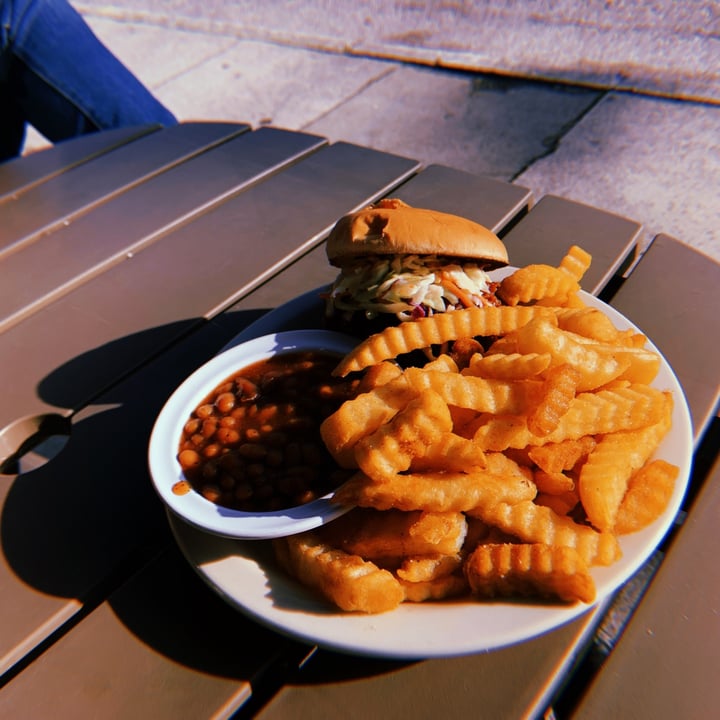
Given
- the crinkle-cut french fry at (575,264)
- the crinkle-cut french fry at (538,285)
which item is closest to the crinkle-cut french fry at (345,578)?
the crinkle-cut french fry at (538,285)

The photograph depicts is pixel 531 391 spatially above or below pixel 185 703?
above

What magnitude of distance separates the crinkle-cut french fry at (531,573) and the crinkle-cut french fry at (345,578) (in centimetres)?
15

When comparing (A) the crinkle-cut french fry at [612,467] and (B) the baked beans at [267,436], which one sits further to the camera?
(B) the baked beans at [267,436]

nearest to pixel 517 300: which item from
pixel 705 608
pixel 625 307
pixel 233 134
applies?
pixel 625 307

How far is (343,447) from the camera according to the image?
129cm

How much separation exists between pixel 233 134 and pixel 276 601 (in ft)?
7.44

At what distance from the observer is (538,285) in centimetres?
165

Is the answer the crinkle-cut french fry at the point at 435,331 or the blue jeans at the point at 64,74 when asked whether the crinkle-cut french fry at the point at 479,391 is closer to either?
the crinkle-cut french fry at the point at 435,331

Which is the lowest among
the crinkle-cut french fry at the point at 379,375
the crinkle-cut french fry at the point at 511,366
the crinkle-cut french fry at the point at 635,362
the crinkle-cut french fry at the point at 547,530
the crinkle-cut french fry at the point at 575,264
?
the crinkle-cut french fry at the point at 547,530

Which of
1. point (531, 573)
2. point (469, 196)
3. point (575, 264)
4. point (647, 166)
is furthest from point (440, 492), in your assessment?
point (647, 166)

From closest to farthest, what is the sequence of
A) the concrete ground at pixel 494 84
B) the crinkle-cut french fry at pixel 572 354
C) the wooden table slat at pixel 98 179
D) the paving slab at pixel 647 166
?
the crinkle-cut french fry at pixel 572 354 < the wooden table slat at pixel 98 179 < the paving slab at pixel 647 166 < the concrete ground at pixel 494 84

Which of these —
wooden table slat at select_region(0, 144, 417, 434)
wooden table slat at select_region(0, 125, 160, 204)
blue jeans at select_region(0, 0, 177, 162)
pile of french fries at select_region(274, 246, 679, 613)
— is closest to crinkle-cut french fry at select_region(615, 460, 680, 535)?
pile of french fries at select_region(274, 246, 679, 613)

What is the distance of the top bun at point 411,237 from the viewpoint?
1609mm

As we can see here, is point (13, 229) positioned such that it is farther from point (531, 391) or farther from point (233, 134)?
point (531, 391)
